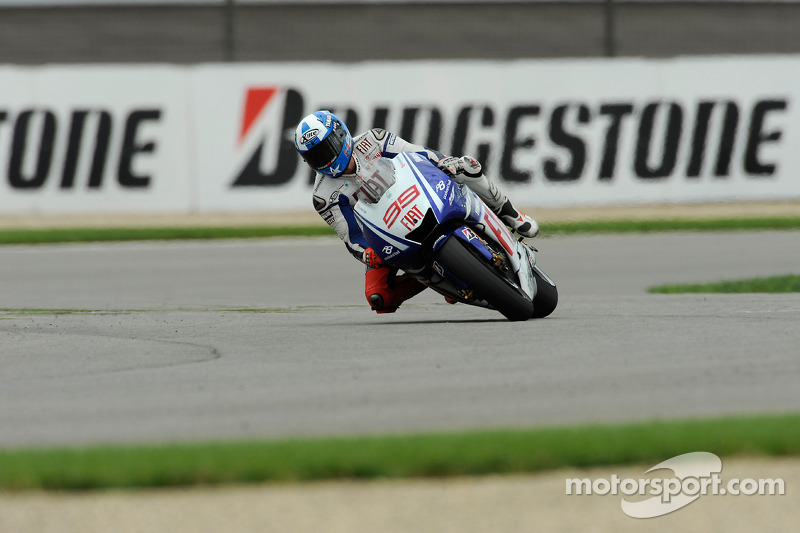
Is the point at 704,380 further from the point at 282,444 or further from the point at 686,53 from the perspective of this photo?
the point at 686,53

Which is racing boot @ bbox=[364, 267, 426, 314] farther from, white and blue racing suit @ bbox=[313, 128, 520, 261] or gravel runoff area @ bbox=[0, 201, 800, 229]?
gravel runoff area @ bbox=[0, 201, 800, 229]

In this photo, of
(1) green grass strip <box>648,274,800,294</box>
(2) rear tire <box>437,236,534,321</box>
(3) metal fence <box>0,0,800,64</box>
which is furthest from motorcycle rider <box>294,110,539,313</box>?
(3) metal fence <box>0,0,800,64</box>

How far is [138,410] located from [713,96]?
15757 millimetres

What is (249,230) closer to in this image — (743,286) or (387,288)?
(743,286)

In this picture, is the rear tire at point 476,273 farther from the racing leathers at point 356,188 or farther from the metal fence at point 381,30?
the metal fence at point 381,30

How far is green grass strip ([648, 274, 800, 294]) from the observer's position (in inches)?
458

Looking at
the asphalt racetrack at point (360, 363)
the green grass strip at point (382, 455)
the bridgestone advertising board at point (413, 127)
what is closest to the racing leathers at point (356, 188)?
the asphalt racetrack at point (360, 363)

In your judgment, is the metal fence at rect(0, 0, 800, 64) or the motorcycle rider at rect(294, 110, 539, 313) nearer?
the motorcycle rider at rect(294, 110, 539, 313)

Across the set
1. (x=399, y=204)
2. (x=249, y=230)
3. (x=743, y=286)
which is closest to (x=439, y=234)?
(x=399, y=204)

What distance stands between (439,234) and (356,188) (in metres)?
Result: 0.62

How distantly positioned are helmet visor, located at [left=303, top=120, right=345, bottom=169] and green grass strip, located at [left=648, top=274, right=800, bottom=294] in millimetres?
4589

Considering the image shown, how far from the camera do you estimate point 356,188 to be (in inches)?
323

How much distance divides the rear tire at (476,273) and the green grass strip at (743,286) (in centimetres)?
407

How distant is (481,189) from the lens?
8539 millimetres
